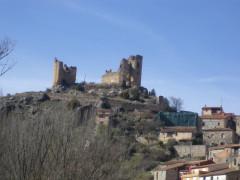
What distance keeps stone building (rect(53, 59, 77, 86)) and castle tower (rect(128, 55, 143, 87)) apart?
32.4 ft

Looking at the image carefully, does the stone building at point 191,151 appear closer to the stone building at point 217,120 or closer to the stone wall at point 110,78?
the stone building at point 217,120

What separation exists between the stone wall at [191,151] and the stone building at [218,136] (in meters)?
3.54

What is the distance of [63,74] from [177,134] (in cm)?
3210

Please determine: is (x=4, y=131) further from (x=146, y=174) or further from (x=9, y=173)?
(x=146, y=174)

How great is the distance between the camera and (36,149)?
31500mm

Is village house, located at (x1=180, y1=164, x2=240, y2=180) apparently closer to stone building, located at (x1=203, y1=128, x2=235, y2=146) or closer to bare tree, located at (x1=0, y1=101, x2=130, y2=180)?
stone building, located at (x1=203, y1=128, x2=235, y2=146)

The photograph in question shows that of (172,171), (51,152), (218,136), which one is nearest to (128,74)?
(218,136)

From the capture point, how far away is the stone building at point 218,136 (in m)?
88.5

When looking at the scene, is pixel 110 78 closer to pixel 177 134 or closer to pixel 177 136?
pixel 177 134

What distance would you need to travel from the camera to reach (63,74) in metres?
117

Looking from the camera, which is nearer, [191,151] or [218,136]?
[191,151]

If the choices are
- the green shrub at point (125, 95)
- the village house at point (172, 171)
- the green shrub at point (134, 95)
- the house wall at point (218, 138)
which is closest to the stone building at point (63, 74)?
the green shrub at point (134, 95)

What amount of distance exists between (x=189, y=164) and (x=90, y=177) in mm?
39549

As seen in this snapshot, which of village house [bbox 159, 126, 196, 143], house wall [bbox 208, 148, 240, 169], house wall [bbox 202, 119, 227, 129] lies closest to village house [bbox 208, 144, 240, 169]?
house wall [bbox 208, 148, 240, 169]
